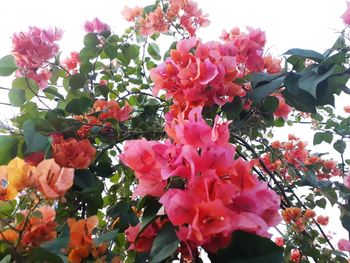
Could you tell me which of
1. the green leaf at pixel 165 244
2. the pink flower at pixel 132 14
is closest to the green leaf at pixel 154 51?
the pink flower at pixel 132 14

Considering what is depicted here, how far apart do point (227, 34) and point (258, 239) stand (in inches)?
25.7

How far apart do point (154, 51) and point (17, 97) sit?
2.09ft

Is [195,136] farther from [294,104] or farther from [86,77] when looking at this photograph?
[86,77]

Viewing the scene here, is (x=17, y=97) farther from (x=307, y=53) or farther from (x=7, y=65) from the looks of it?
(x=307, y=53)

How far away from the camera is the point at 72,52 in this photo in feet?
4.05

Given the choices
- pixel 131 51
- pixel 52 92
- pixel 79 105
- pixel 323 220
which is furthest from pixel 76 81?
pixel 323 220

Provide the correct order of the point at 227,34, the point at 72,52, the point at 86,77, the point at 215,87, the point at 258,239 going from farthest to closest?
1. the point at 72,52
2. the point at 86,77
3. the point at 227,34
4. the point at 215,87
5. the point at 258,239

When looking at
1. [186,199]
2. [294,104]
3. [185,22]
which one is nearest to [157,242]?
[186,199]

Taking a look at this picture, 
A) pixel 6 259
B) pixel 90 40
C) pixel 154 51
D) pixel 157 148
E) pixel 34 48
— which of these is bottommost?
pixel 6 259

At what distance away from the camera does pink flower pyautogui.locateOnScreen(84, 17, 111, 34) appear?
112cm

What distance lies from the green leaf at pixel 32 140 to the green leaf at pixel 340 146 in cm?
127

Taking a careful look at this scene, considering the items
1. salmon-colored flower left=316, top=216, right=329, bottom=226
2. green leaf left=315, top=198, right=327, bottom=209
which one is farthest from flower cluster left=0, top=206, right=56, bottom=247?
salmon-colored flower left=316, top=216, right=329, bottom=226

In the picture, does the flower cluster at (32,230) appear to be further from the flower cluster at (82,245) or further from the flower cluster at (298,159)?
the flower cluster at (298,159)

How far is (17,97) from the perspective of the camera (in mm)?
933
